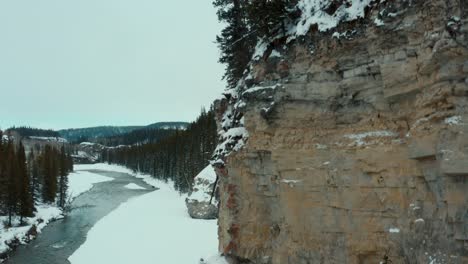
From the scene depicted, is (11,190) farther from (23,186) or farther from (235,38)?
(235,38)

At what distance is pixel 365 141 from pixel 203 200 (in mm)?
28665

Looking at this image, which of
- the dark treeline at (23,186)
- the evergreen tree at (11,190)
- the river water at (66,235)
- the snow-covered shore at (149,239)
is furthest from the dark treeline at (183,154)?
the evergreen tree at (11,190)

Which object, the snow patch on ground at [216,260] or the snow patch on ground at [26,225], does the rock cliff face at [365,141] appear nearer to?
the snow patch on ground at [216,260]

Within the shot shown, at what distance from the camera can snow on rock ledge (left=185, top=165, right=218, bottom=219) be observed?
38.0m

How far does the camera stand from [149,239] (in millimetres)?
30531

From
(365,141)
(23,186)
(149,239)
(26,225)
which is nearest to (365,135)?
(365,141)

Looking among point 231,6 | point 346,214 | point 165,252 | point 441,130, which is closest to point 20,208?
point 165,252

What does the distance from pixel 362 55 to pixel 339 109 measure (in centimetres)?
159

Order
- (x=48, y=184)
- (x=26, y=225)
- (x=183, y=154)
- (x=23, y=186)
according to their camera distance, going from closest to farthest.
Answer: (x=26, y=225)
(x=23, y=186)
(x=48, y=184)
(x=183, y=154)

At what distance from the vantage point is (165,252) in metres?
26.5

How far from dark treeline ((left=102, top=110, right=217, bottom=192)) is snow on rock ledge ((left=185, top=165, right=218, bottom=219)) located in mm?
17260

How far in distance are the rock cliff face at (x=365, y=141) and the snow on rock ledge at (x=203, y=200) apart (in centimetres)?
2213

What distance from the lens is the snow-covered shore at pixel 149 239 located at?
83.1 ft

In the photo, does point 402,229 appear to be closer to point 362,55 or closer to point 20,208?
point 362,55
